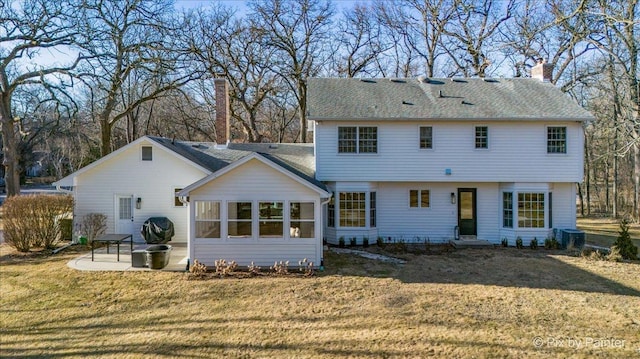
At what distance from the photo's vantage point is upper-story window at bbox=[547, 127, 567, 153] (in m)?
14.7

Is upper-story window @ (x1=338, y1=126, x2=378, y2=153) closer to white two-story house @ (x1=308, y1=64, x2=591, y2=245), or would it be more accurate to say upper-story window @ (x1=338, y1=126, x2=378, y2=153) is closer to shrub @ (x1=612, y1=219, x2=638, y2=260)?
white two-story house @ (x1=308, y1=64, x2=591, y2=245)

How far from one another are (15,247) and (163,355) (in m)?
11.1

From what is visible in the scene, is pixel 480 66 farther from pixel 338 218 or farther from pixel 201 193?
pixel 201 193

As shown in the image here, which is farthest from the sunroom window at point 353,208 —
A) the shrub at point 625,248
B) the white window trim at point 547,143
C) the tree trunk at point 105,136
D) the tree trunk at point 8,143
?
the tree trunk at point 105,136

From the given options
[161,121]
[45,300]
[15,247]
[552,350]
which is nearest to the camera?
[552,350]

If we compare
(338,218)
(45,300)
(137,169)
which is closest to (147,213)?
(137,169)

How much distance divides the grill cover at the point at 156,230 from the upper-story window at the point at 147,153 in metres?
2.47

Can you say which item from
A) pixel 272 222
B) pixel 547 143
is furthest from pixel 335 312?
pixel 547 143

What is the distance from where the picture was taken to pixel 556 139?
14750 millimetres

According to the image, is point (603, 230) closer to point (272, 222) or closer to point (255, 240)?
point (272, 222)

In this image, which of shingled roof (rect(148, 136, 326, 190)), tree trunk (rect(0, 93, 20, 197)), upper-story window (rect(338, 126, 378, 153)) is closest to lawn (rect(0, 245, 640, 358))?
upper-story window (rect(338, 126, 378, 153))

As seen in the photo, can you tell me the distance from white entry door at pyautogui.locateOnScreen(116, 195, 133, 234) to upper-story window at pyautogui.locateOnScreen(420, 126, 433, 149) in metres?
12.1

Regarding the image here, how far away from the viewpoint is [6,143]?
1980 centimetres

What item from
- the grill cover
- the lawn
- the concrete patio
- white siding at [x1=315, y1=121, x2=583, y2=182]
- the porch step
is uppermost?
white siding at [x1=315, y1=121, x2=583, y2=182]
